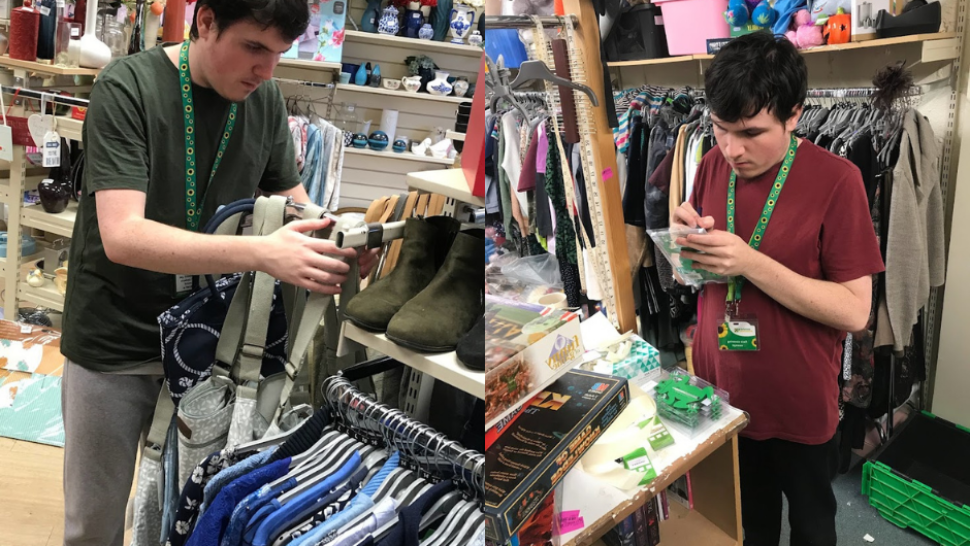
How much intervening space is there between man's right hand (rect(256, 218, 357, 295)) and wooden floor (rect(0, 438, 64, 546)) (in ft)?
5.86

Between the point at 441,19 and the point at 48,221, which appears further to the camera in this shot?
the point at 441,19

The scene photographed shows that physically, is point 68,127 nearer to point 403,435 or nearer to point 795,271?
point 403,435

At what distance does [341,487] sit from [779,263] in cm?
85

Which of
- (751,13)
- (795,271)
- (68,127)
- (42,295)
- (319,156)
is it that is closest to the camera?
(795,271)

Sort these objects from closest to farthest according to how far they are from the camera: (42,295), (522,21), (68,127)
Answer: (522,21) < (68,127) < (42,295)

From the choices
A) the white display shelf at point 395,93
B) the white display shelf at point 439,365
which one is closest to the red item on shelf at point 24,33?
the white display shelf at point 395,93

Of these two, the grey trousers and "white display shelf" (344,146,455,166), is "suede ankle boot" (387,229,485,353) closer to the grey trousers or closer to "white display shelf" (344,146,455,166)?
the grey trousers

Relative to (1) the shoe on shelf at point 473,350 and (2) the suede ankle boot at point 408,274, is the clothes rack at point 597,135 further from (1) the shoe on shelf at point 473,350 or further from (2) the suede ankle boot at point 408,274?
(1) the shoe on shelf at point 473,350

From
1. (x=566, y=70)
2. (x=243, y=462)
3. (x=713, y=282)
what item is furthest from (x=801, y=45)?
(x=243, y=462)

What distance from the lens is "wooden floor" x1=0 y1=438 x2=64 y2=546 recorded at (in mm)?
2188

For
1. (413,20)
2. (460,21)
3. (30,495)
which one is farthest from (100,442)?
(460,21)

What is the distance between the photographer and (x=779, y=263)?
1.26 metres

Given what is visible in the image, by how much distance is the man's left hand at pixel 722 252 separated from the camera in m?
1.20

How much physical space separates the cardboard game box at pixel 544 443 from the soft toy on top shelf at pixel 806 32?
1.75 meters
